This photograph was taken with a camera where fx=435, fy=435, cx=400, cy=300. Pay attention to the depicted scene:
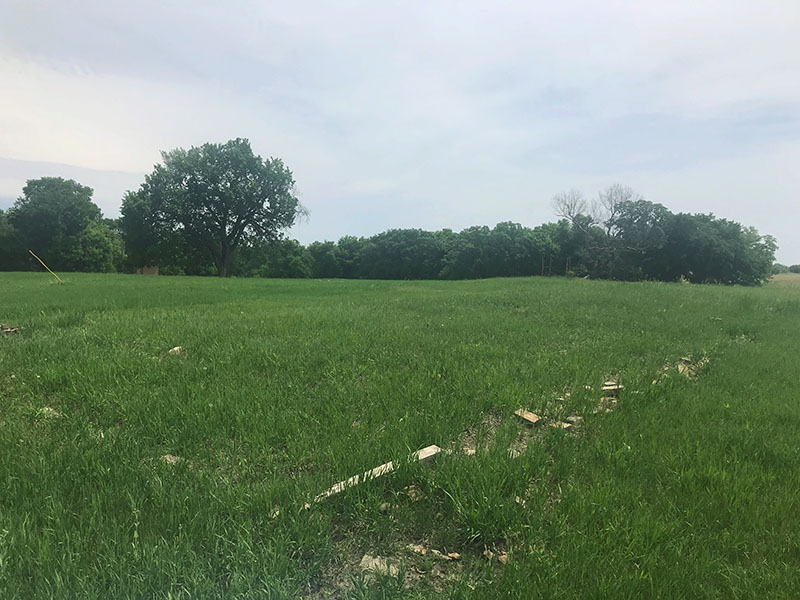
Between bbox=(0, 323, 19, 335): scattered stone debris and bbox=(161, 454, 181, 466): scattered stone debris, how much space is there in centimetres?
772

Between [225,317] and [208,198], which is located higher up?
[208,198]

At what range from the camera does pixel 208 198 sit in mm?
42906

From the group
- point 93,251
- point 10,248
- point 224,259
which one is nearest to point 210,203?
point 224,259

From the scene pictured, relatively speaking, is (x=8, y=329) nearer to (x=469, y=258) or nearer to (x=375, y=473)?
(x=375, y=473)

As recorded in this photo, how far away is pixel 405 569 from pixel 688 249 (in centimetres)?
6777

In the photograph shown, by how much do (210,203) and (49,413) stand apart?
42.9 meters

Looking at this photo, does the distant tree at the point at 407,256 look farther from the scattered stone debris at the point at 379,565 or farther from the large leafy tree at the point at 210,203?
the scattered stone debris at the point at 379,565

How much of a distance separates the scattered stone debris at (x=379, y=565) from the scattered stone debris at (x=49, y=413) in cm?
375

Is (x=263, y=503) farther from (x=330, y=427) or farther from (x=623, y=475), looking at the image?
(x=623, y=475)

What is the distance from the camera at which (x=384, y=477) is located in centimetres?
326

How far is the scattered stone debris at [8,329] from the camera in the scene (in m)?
8.85

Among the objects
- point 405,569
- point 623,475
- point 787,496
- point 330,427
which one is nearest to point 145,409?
point 330,427

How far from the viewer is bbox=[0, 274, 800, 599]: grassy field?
2393 mm

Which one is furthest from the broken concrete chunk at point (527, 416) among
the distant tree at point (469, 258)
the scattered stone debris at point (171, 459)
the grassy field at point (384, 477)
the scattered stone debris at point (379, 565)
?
the distant tree at point (469, 258)
